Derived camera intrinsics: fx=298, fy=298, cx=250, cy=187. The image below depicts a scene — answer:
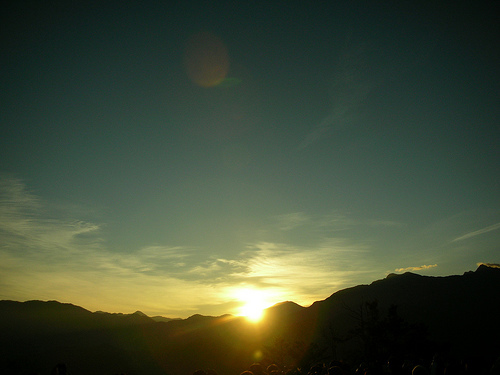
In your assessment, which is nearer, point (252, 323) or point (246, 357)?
point (246, 357)

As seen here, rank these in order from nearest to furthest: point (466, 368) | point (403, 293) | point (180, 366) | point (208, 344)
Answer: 1. point (466, 368)
2. point (180, 366)
3. point (208, 344)
4. point (403, 293)

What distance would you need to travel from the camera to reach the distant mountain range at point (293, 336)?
218 feet

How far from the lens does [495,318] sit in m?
87.5

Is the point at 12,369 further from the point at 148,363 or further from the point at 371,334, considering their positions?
the point at 371,334

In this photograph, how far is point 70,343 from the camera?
129125mm

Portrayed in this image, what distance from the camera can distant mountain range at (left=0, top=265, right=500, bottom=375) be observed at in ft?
218

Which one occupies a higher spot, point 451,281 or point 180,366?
point 451,281

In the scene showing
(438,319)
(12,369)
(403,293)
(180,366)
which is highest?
(403,293)

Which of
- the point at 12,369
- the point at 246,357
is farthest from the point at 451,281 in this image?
the point at 12,369

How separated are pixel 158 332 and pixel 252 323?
183 feet

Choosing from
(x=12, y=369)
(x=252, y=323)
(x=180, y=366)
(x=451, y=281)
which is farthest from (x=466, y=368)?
(x=252, y=323)

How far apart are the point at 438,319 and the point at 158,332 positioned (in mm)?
121334

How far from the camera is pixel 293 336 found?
112 metres

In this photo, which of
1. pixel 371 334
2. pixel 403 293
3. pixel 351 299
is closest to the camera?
pixel 371 334
